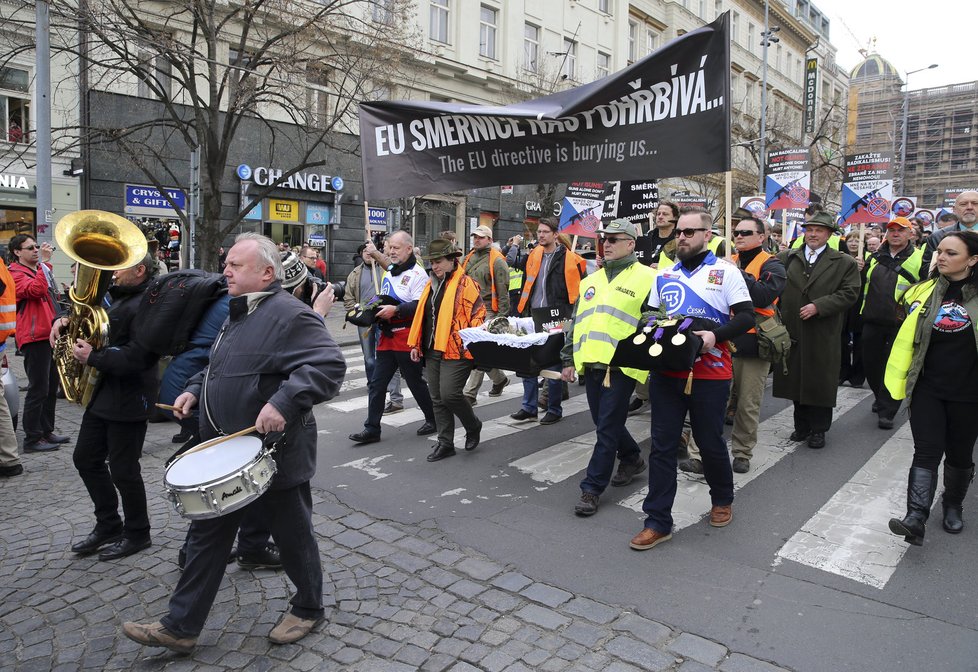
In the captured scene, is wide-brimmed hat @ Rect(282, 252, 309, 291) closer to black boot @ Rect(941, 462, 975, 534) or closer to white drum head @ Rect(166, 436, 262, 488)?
white drum head @ Rect(166, 436, 262, 488)

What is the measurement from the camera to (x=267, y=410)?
3072 mm

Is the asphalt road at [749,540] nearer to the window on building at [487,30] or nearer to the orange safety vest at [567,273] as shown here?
the orange safety vest at [567,273]

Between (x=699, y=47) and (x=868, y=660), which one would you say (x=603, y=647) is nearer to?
(x=868, y=660)

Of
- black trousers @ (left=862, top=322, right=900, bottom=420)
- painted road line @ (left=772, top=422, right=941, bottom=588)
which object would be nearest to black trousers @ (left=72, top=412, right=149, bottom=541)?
painted road line @ (left=772, top=422, right=941, bottom=588)

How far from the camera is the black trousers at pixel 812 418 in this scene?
677 cm

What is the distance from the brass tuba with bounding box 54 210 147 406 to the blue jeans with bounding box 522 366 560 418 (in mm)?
4419

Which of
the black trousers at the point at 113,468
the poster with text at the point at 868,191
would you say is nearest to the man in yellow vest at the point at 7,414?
the black trousers at the point at 113,468

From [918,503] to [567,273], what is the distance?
13.1 ft

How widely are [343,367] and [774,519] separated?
10.8ft

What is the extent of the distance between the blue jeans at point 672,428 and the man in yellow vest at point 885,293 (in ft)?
13.3

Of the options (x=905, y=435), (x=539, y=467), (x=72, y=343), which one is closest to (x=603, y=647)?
(x=539, y=467)

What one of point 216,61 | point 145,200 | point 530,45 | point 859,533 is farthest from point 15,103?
point 859,533

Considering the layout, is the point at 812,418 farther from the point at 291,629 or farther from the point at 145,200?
the point at 145,200

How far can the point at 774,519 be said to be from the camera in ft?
16.3
